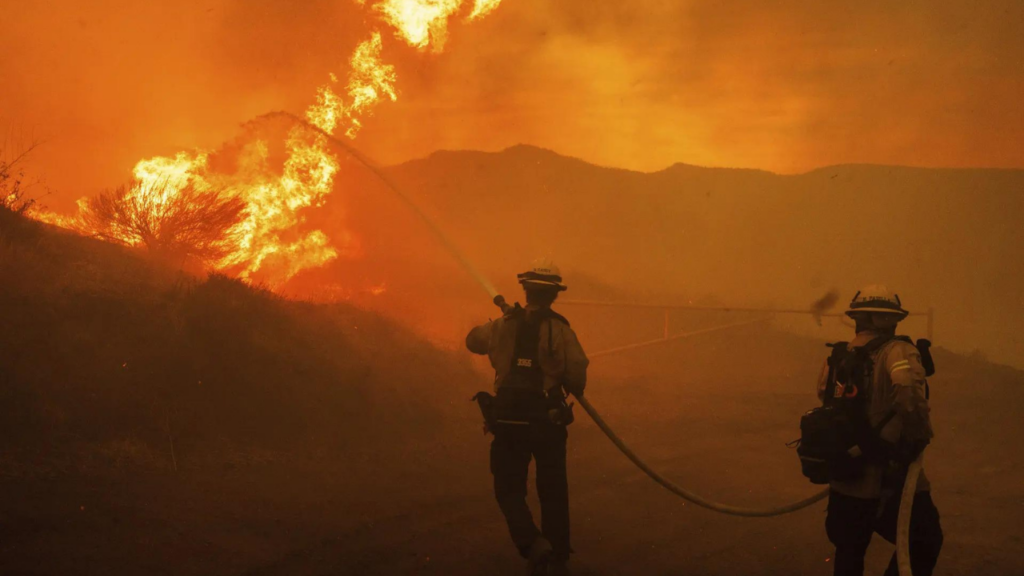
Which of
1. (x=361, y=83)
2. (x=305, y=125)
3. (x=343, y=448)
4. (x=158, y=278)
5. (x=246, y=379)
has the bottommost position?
(x=343, y=448)

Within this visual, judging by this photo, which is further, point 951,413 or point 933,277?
point 933,277

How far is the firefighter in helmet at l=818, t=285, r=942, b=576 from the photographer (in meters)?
4.24

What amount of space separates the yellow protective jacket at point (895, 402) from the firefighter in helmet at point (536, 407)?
75.0 inches

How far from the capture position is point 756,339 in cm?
2489

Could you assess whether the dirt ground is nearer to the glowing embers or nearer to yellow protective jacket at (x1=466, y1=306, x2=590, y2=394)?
yellow protective jacket at (x1=466, y1=306, x2=590, y2=394)

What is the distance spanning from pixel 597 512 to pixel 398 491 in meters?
1.99

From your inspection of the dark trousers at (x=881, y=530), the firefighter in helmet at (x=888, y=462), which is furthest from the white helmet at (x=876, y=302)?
the dark trousers at (x=881, y=530)

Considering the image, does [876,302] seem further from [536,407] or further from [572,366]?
[536,407]

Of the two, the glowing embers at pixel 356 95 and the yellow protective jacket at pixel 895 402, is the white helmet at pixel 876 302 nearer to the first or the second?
the yellow protective jacket at pixel 895 402

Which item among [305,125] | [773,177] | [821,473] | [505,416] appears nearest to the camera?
[821,473]

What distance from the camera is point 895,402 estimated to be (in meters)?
4.26

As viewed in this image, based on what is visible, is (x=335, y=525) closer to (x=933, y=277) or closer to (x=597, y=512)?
(x=597, y=512)

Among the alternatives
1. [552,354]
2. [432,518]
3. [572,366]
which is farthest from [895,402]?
[432,518]

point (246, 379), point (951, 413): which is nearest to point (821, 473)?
point (246, 379)
